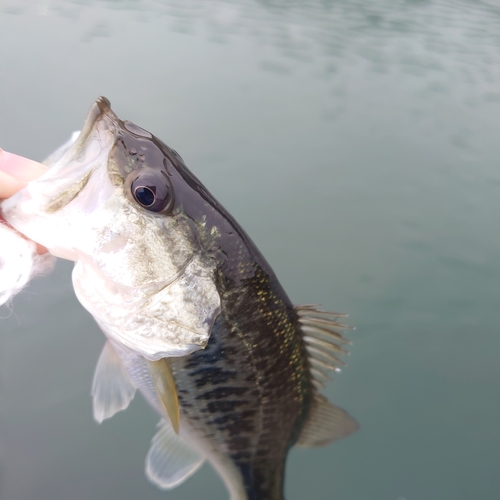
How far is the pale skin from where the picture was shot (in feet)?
4.02

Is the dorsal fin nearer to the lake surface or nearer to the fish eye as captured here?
the fish eye

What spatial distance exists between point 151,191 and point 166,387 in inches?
25.1

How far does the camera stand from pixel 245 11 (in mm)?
9797

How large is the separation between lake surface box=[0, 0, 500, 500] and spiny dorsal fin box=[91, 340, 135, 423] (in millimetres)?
1102

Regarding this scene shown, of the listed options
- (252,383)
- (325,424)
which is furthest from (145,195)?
(325,424)

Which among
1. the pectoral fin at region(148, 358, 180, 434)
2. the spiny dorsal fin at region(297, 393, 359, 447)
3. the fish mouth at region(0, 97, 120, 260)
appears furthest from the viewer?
the spiny dorsal fin at region(297, 393, 359, 447)

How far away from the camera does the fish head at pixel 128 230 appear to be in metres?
1.19

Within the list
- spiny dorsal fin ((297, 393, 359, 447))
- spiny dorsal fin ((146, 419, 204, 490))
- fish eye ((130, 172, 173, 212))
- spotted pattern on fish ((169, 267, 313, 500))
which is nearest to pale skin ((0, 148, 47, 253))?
fish eye ((130, 172, 173, 212))

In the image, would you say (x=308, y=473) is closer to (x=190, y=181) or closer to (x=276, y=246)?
(x=276, y=246)

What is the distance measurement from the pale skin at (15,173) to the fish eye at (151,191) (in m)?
0.34

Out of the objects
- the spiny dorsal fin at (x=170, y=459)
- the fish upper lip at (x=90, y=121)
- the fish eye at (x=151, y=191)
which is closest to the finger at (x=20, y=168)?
the fish upper lip at (x=90, y=121)

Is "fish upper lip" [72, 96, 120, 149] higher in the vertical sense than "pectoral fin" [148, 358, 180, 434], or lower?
higher

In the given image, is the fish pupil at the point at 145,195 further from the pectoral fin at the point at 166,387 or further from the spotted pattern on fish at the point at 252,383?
the pectoral fin at the point at 166,387

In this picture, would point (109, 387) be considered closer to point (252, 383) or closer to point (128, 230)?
point (252, 383)
